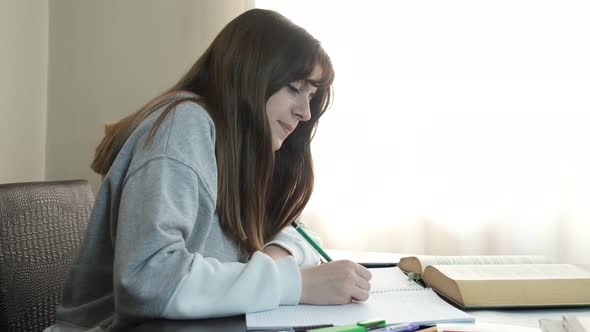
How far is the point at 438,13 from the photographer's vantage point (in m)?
1.92

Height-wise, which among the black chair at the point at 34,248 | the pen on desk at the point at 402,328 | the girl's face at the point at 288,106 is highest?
the girl's face at the point at 288,106

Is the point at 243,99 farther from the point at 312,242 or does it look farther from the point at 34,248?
the point at 34,248

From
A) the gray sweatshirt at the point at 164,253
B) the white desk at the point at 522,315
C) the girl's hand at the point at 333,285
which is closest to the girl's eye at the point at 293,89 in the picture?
the gray sweatshirt at the point at 164,253

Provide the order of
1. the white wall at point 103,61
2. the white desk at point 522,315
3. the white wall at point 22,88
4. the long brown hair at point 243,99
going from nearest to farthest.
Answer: the white desk at point 522,315 → the long brown hair at point 243,99 → the white wall at point 22,88 → the white wall at point 103,61

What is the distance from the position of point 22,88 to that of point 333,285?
5.18 ft

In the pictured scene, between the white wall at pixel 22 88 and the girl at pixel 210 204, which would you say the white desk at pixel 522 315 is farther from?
the white wall at pixel 22 88

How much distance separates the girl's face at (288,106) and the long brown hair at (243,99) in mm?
16

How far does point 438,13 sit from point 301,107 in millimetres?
1107

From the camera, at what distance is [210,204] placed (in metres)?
0.77

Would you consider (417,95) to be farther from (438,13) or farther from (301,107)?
(301,107)

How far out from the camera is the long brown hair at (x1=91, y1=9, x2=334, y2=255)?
88 centimetres

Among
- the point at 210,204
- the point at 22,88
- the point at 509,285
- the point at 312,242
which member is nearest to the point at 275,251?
the point at 312,242

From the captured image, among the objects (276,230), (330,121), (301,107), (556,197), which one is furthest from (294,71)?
(556,197)

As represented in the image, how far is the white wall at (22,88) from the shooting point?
5.89 ft
